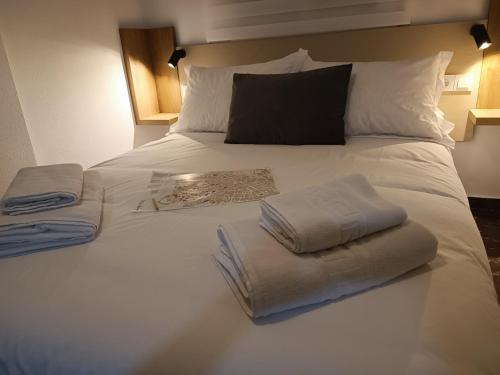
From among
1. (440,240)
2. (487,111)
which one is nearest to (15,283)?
(440,240)

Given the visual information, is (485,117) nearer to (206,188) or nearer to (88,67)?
(206,188)

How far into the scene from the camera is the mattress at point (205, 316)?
0.54 meters

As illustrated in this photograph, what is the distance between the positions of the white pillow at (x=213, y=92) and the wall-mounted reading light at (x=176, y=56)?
370mm

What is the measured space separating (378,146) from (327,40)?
0.91 m

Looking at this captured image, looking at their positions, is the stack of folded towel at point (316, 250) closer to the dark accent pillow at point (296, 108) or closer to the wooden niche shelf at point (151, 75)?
the dark accent pillow at point (296, 108)

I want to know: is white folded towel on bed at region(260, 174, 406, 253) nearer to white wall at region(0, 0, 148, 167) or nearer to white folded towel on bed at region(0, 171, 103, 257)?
white folded towel on bed at region(0, 171, 103, 257)

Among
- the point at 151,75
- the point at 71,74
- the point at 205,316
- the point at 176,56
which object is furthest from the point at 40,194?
the point at 151,75

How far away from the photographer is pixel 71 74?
2141 millimetres

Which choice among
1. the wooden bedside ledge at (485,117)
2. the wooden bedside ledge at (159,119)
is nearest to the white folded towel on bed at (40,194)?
the wooden bedside ledge at (159,119)

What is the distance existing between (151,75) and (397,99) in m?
1.85

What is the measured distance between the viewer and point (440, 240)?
82 cm

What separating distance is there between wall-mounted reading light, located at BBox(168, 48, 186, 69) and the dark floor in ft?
7.15

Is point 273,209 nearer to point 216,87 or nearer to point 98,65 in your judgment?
point 216,87

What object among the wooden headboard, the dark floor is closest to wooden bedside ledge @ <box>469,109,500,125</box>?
the wooden headboard
